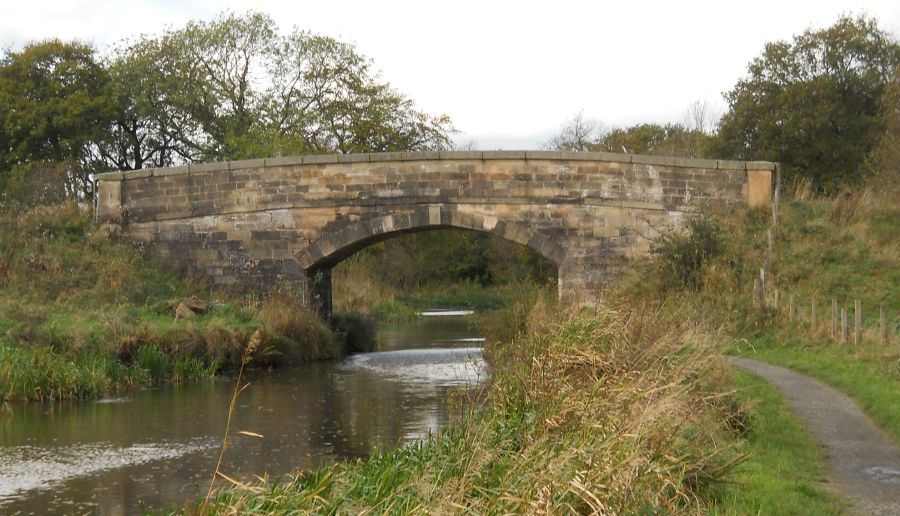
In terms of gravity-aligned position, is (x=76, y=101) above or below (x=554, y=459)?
above

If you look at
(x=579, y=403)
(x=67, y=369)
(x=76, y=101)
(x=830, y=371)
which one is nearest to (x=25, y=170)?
(x=76, y=101)

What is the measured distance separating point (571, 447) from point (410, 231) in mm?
14542

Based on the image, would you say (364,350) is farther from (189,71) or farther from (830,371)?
(189,71)

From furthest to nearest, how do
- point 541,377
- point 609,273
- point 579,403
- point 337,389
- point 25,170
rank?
1. point 25,170
2. point 609,273
3. point 337,389
4. point 541,377
5. point 579,403

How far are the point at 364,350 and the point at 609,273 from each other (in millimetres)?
5149

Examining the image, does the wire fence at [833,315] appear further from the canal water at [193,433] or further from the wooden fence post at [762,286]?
the canal water at [193,433]

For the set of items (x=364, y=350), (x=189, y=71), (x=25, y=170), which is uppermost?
(x=189, y=71)

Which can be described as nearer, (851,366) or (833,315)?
(851,366)

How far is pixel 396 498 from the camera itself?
6121 millimetres

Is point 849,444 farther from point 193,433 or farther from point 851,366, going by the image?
point 193,433

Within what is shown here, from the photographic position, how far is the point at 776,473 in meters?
7.60

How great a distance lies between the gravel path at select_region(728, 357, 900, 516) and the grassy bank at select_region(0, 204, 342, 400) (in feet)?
25.6

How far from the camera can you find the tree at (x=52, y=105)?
36031mm

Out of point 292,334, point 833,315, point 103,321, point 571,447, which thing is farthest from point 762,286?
point 571,447
